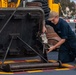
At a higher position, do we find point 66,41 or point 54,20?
point 54,20

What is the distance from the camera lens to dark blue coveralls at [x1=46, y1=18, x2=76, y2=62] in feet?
26.6

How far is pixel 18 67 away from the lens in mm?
7340

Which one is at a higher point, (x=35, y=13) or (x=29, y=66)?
(x=35, y=13)

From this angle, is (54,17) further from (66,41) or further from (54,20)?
(66,41)

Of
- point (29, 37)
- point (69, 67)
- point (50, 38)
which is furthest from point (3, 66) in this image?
point (50, 38)

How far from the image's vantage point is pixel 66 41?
27.7 feet

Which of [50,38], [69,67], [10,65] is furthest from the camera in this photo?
[50,38]

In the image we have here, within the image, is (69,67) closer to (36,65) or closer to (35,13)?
(36,65)

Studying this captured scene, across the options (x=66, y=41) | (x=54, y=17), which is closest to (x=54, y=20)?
(x=54, y=17)

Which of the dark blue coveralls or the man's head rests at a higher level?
the man's head

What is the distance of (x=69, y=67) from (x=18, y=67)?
1.16m

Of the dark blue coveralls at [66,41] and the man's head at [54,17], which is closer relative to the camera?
the man's head at [54,17]

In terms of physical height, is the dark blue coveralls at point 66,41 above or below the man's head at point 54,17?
below

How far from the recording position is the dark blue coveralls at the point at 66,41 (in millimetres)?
8109
